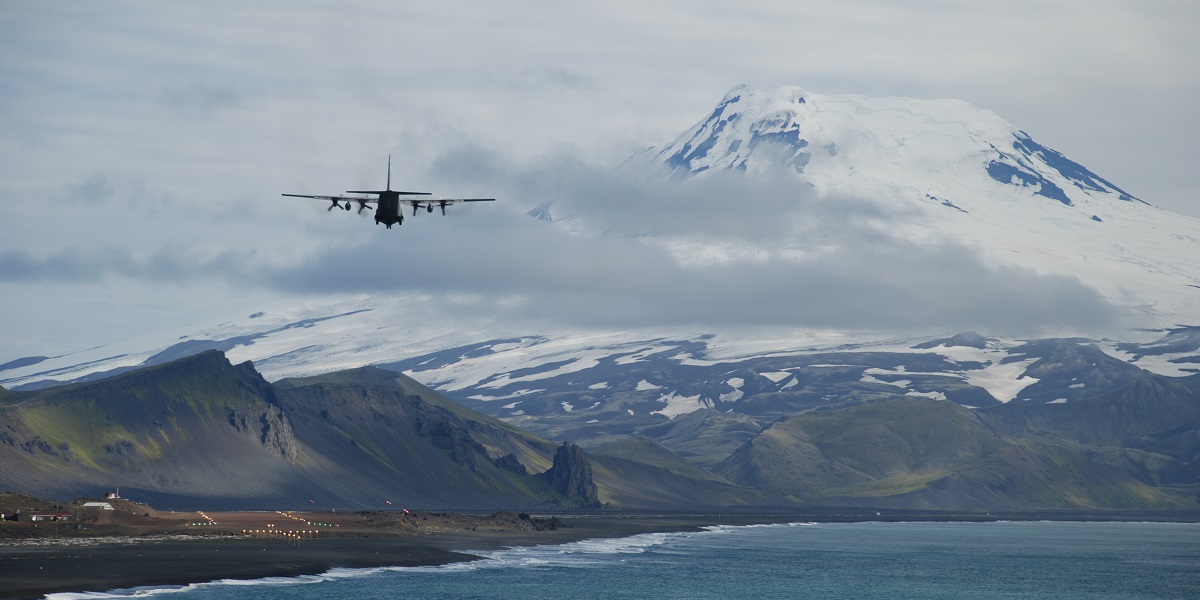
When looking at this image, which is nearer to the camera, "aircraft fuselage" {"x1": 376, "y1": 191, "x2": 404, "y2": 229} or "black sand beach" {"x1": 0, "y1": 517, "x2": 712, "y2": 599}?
"aircraft fuselage" {"x1": 376, "y1": 191, "x2": 404, "y2": 229}

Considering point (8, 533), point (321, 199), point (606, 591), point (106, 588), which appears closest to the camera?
point (321, 199)

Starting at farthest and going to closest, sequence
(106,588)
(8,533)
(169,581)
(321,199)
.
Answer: (8,533) → (169,581) → (106,588) → (321,199)

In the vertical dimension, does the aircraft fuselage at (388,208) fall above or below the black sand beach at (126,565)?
above

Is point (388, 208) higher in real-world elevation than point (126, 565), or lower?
higher

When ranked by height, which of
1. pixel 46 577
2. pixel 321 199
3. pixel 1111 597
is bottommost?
pixel 1111 597

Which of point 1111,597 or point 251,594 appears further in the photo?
point 1111,597

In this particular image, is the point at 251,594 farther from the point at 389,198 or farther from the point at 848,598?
the point at 848,598

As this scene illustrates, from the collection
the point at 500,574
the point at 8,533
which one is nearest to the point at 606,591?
the point at 500,574

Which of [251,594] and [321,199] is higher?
[321,199]

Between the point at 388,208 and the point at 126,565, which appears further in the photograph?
the point at 126,565

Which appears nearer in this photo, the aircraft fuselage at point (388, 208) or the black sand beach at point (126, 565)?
the aircraft fuselage at point (388, 208)

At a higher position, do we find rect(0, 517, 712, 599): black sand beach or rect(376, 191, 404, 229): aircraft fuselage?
rect(376, 191, 404, 229): aircraft fuselage
